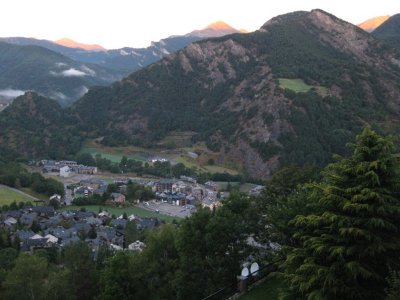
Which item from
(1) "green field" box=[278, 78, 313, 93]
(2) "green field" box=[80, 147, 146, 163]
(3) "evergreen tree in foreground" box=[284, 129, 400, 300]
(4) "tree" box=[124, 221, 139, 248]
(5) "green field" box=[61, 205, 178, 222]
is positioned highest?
(3) "evergreen tree in foreground" box=[284, 129, 400, 300]

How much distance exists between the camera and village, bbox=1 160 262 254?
48.8m

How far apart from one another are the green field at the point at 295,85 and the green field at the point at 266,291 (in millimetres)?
95039

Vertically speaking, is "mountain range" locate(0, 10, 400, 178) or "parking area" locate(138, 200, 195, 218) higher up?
"mountain range" locate(0, 10, 400, 178)

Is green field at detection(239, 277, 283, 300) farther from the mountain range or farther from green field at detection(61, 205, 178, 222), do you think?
the mountain range

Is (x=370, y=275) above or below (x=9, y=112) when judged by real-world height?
above

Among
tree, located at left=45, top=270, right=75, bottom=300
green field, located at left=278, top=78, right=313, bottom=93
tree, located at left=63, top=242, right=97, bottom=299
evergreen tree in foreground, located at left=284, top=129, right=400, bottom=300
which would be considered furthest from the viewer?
green field, located at left=278, top=78, right=313, bottom=93

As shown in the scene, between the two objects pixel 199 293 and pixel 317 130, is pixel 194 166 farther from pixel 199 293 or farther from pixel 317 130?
pixel 199 293

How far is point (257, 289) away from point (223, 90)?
11989 cm

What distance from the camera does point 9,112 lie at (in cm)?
13488

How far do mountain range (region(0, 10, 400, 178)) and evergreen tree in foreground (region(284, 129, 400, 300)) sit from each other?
78797 mm

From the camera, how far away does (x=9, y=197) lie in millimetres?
70250

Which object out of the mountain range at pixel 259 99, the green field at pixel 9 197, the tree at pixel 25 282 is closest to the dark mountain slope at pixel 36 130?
the mountain range at pixel 259 99

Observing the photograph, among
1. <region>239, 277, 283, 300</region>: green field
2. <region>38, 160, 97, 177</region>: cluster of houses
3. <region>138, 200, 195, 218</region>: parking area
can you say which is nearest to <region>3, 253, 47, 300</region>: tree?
<region>239, 277, 283, 300</region>: green field

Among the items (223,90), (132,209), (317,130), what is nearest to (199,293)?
(132,209)
